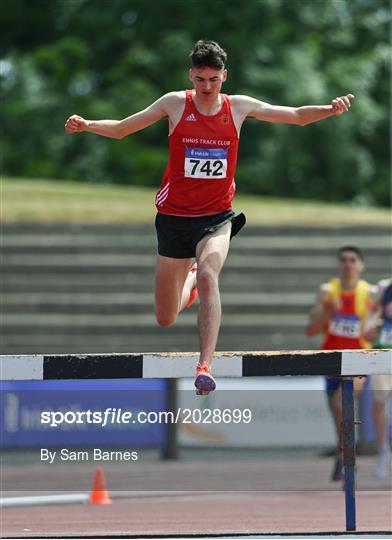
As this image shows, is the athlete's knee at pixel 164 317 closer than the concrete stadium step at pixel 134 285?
Yes

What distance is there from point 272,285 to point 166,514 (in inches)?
558

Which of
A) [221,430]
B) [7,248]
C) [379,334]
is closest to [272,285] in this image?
[7,248]

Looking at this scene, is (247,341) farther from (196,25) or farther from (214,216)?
(196,25)

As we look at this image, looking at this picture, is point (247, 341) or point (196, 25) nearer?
point (247, 341)

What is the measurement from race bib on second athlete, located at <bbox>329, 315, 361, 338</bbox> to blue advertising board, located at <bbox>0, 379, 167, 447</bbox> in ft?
13.0

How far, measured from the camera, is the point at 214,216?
862 centimetres

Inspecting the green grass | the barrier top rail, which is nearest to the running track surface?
the barrier top rail

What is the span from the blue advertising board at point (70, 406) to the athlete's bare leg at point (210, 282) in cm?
834

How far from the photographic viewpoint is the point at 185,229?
8648 mm

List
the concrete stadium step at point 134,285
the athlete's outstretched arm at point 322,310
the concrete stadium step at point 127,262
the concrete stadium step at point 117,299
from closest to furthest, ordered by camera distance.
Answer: the athlete's outstretched arm at point 322,310 < the concrete stadium step at point 134,285 < the concrete stadium step at point 117,299 < the concrete stadium step at point 127,262

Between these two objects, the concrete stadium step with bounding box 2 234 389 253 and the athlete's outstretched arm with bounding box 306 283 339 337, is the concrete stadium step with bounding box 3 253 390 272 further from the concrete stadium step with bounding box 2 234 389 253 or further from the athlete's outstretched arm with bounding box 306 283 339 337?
the athlete's outstretched arm with bounding box 306 283 339 337

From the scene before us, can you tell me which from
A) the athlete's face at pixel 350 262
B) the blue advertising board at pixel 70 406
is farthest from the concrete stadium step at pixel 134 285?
the athlete's face at pixel 350 262

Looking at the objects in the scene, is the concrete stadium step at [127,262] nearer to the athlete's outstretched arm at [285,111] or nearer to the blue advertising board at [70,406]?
the blue advertising board at [70,406]

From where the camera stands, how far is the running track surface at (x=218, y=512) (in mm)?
8547
